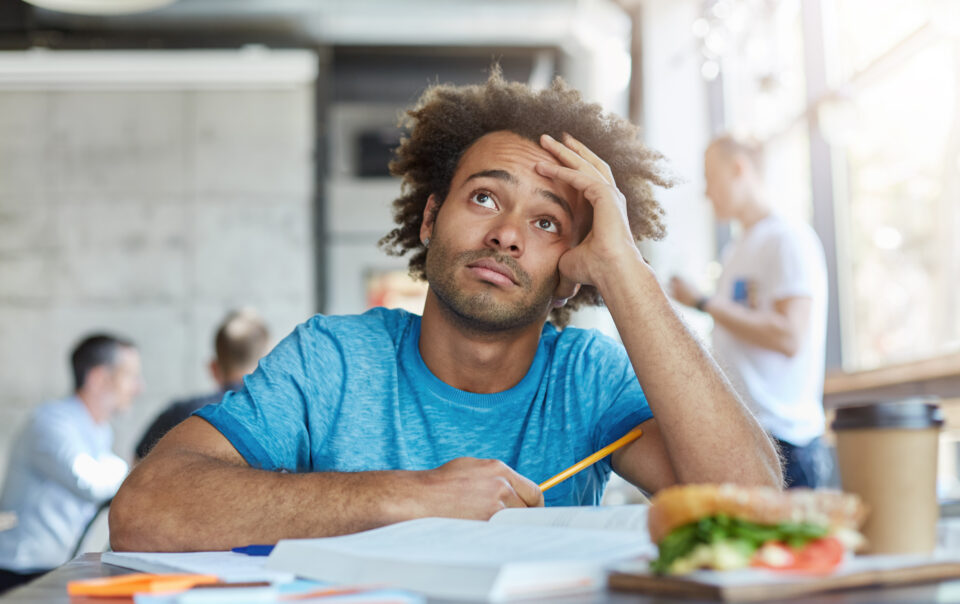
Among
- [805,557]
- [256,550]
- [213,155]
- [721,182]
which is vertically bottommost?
[256,550]

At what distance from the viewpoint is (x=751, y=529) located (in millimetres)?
599

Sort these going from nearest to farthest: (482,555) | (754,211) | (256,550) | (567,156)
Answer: (482,555)
(256,550)
(567,156)
(754,211)

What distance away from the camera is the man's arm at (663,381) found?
126 centimetres

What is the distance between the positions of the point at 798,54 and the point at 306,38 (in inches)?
130

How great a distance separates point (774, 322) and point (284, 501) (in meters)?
2.16

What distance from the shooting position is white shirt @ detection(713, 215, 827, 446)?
2949 millimetres

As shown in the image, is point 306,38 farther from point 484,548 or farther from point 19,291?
point 484,548

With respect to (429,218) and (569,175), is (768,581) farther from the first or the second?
(429,218)

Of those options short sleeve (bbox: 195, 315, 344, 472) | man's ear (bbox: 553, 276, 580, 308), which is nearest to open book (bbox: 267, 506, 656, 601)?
short sleeve (bbox: 195, 315, 344, 472)

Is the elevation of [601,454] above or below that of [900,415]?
below

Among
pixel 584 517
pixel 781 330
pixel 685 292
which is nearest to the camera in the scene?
pixel 584 517

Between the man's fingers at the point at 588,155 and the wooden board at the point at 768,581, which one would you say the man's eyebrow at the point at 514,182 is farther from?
the wooden board at the point at 768,581

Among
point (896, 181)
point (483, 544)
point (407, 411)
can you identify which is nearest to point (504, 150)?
point (407, 411)

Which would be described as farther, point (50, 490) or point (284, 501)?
point (50, 490)
